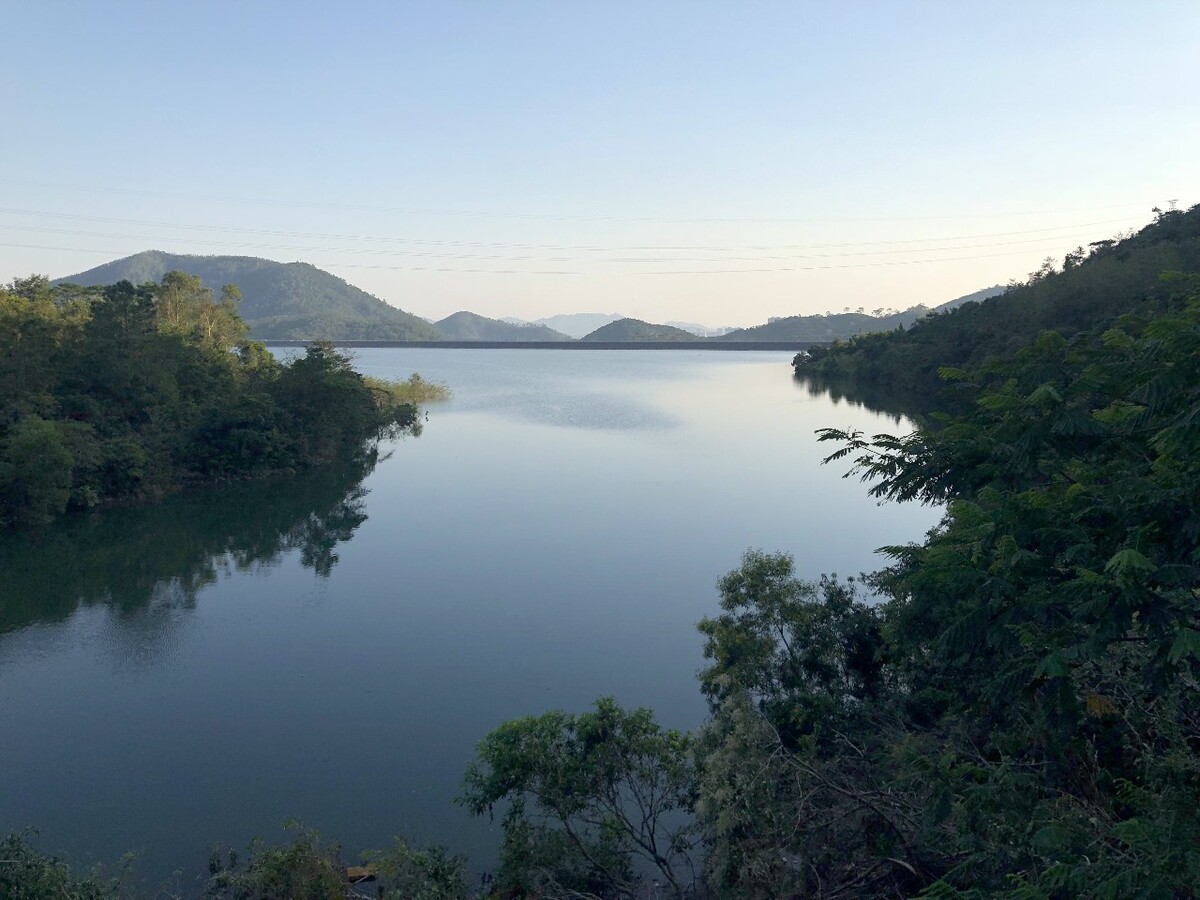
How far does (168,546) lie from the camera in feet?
73.7

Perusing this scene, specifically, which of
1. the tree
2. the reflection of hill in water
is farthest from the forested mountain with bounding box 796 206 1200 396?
the reflection of hill in water

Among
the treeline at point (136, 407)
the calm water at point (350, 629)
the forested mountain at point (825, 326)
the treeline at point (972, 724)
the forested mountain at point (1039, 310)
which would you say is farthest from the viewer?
the forested mountain at point (825, 326)

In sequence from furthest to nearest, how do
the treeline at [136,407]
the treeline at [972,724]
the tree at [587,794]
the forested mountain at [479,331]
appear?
1. the forested mountain at [479,331]
2. the treeline at [136,407]
3. the tree at [587,794]
4. the treeline at [972,724]

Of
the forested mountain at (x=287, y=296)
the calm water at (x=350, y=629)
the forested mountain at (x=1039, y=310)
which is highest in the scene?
the forested mountain at (x=287, y=296)

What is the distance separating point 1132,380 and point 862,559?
13.4 meters

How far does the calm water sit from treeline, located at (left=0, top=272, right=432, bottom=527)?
1613mm

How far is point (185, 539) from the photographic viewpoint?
23172mm

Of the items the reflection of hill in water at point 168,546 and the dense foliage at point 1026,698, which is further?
the reflection of hill in water at point 168,546

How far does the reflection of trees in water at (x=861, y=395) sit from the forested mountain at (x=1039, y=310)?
3.68 ft

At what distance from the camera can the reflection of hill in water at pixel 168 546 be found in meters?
18.1

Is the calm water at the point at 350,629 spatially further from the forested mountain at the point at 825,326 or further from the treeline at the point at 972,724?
the forested mountain at the point at 825,326

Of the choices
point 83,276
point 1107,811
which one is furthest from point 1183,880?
point 83,276

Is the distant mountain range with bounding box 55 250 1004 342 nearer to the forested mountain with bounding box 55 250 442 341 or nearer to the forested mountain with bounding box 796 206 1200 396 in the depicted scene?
the forested mountain with bounding box 55 250 442 341

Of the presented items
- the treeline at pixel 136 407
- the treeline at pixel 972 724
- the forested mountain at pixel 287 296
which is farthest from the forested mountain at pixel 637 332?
the treeline at pixel 972 724
